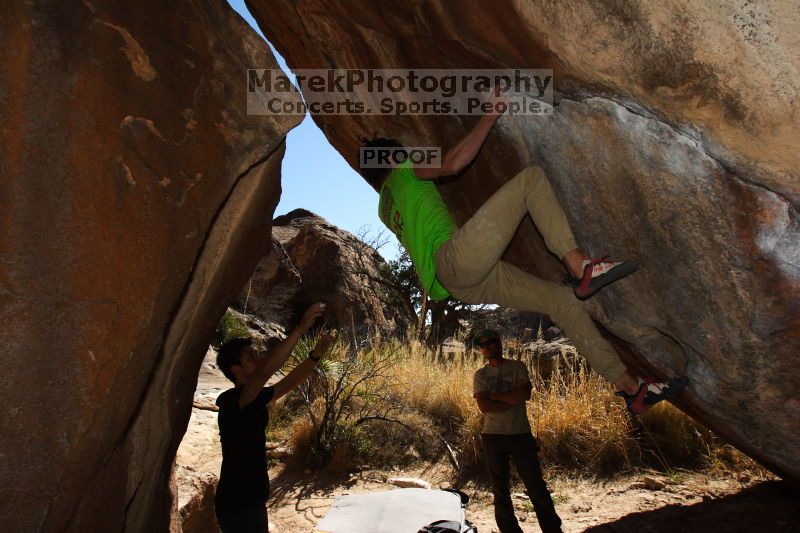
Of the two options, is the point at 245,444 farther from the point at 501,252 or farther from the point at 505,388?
the point at 505,388

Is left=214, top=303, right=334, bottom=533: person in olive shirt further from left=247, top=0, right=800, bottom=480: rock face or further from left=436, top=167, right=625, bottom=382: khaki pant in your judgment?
A: left=247, top=0, right=800, bottom=480: rock face

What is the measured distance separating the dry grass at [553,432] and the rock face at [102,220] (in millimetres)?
4730

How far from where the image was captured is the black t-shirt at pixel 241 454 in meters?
3.36

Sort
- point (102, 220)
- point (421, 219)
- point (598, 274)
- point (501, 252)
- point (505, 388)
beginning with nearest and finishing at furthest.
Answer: point (102, 220) → point (598, 274) → point (501, 252) → point (421, 219) → point (505, 388)

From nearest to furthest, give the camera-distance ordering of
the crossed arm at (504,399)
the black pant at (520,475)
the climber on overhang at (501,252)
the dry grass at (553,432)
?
the climber on overhang at (501,252) < the black pant at (520,475) < the crossed arm at (504,399) < the dry grass at (553,432)

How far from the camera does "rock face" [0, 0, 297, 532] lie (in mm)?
2346

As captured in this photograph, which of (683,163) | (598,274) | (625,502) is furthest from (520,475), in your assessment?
(683,163)

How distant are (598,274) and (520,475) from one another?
8.54 ft

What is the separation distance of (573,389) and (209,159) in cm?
575

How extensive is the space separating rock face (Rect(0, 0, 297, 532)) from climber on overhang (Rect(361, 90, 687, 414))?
2.96ft

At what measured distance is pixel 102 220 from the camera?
8.35 ft

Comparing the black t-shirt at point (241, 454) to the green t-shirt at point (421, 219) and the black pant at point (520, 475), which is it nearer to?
the green t-shirt at point (421, 219)

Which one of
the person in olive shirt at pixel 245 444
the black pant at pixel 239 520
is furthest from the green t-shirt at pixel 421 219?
the black pant at pixel 239 520

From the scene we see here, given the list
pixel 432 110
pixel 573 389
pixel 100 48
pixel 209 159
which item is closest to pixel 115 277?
pixel 209 159
